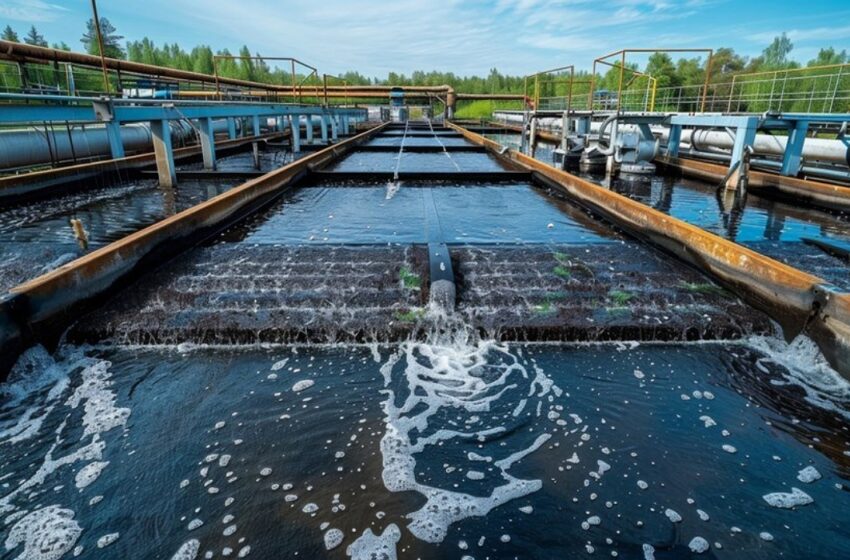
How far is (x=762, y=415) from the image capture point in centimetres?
331

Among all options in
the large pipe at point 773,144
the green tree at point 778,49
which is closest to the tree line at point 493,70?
the green tree at point 778,49

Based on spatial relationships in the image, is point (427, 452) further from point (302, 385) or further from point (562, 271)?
point (562, 271)

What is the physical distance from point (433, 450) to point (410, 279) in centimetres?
228

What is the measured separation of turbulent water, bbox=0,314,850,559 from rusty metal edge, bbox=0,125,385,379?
22 cm

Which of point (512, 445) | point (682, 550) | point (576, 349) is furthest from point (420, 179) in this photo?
point (682, 550)

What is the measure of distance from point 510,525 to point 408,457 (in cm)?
74

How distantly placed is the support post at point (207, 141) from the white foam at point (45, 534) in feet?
32.2

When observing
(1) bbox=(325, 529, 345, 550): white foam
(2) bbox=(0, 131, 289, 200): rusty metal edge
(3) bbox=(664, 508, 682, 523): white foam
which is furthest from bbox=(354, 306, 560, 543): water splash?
(2) bbox=(0, 131, 289, 200): rusty metal edge

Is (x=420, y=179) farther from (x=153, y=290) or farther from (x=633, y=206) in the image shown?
(x=153, y=290)

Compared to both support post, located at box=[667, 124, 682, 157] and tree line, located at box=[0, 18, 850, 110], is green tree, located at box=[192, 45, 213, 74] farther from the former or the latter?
support post, located at box=[667, 124, 682, 157]

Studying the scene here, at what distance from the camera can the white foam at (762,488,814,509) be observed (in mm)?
2615

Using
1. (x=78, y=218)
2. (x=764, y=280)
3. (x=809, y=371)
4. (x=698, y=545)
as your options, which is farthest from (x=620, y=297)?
(x=78, y=218)

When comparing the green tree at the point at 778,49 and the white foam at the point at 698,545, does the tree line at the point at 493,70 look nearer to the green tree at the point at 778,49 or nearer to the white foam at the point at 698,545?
the green tree at the point at 778,49

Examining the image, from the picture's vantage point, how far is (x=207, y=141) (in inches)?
432
